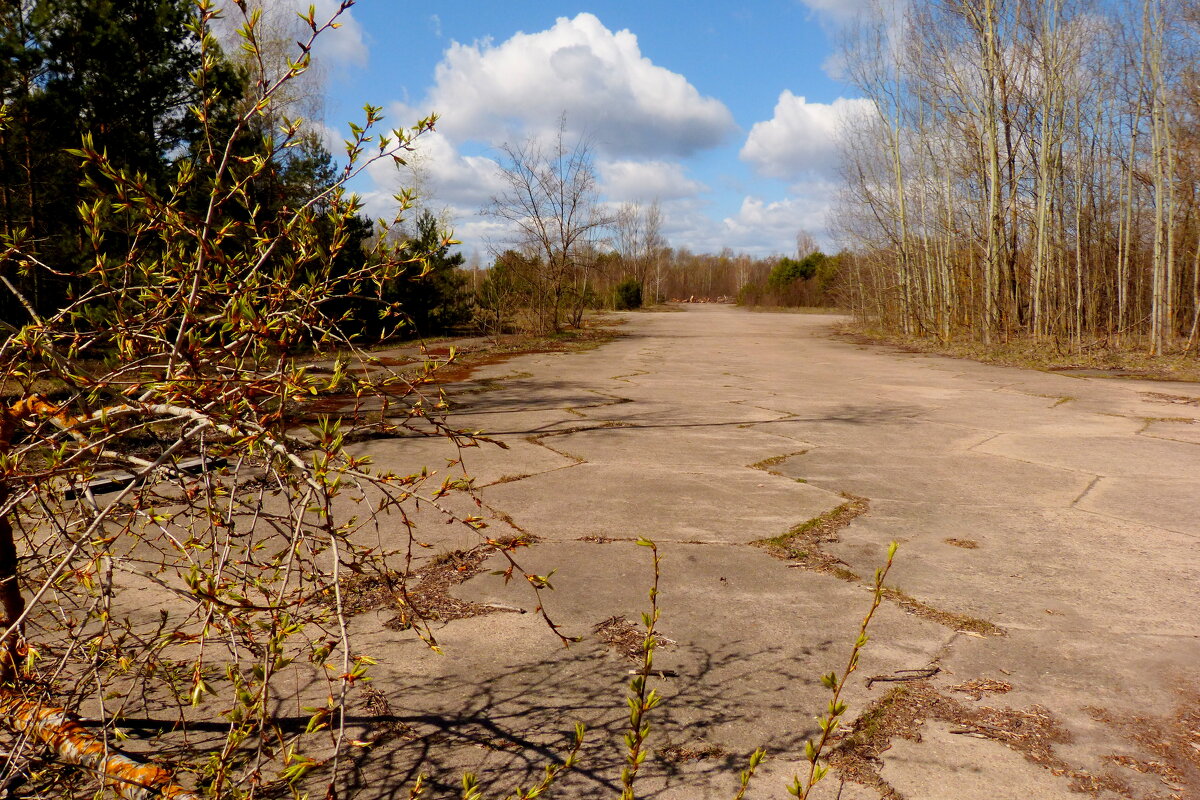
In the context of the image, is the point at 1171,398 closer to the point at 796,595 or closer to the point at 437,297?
the point at 796,595

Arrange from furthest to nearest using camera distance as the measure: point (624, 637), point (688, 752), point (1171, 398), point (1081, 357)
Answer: point (1081, 357)
point (1171, 398)
point (624, 637)
point (688, 752)

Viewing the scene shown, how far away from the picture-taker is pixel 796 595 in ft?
7.88

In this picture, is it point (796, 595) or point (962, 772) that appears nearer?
point (962, 772)

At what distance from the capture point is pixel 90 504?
1551 millimetres

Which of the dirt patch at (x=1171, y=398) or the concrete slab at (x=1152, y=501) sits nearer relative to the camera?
the concrete slab at (x=1152, y=501)

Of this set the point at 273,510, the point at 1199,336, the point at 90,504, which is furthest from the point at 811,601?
the point at 1199,336

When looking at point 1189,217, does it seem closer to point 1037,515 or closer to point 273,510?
point 1037,515

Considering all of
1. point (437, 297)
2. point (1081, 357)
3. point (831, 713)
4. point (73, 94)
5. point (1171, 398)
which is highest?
point (73, 94)

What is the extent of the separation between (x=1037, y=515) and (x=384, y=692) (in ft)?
9.43

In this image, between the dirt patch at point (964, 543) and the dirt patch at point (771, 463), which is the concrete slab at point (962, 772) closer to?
the dirt patch at point (964, 543)

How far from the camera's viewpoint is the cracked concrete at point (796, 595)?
1.56 meters

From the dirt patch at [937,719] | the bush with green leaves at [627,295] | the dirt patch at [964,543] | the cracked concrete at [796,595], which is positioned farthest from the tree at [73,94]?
the bush with green leaves at [627,295]

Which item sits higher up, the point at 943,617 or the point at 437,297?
the point at 437,297

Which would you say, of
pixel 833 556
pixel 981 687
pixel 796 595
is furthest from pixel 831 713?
pixel 833 556
